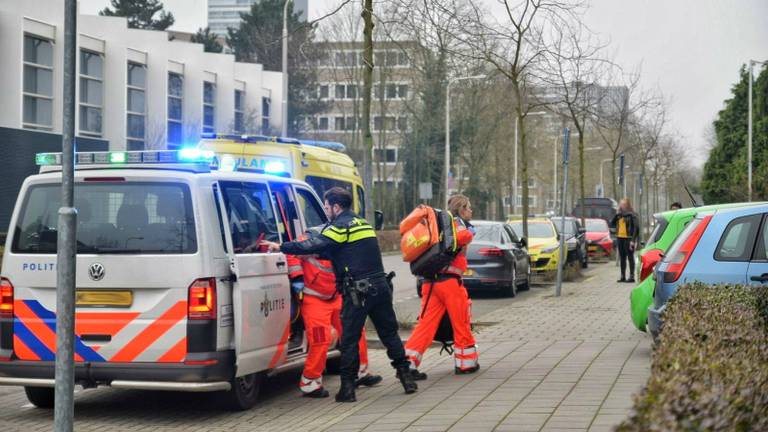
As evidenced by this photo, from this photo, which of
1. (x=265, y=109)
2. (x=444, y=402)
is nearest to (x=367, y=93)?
(x=444, y=402)

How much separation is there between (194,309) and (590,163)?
72.5 meters

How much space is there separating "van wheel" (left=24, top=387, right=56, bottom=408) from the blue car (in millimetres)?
5116

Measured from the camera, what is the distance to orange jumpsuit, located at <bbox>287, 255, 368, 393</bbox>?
9.43 m

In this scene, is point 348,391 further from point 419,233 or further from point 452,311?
point 419,233

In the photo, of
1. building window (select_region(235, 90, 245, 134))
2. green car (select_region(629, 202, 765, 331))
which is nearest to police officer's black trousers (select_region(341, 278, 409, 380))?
green car (select_region(629, 202, 765, 331))

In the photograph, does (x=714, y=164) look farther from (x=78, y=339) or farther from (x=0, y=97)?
(x=78, y=339)

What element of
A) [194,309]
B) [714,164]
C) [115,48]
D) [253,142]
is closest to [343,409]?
[194,309]

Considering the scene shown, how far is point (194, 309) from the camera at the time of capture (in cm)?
829

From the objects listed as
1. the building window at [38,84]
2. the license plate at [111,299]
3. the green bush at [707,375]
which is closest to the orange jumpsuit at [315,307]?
the license plate at [111,299]

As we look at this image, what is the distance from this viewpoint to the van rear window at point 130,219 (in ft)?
27.7

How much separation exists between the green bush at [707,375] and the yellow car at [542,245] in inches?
805

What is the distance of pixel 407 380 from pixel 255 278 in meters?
1.57

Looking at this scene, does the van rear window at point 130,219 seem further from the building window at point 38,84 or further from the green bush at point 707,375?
the building window at point 38,84

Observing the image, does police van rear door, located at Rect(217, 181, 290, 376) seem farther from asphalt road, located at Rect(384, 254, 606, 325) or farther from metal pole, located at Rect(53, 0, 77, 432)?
asphalt road, located at Rect(384, 254, 606, 325)
